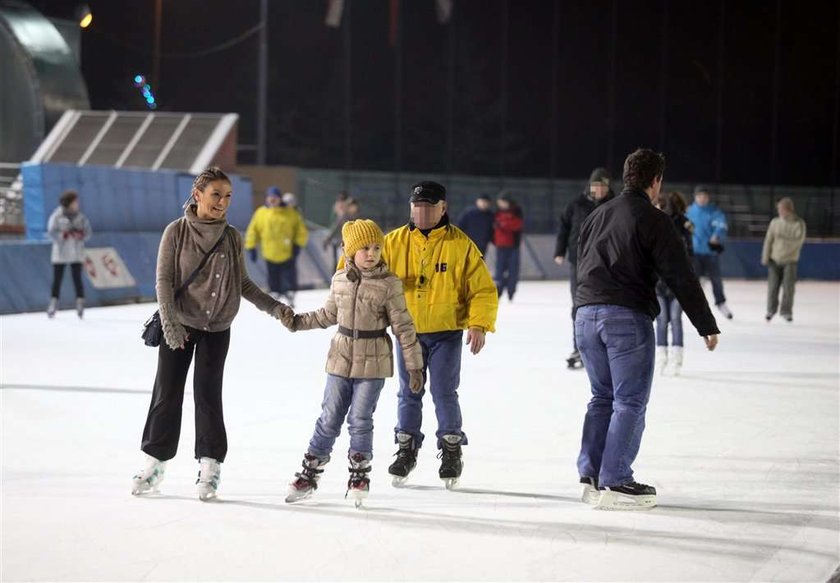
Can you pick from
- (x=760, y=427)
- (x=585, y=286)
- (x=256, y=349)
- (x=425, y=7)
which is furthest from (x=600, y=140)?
(x=585, y=286)

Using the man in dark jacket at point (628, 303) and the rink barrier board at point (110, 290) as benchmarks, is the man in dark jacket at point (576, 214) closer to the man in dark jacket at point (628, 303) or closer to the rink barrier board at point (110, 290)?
the man in dark jacket at point (628, 303)

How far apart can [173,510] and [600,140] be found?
3472 centimetres

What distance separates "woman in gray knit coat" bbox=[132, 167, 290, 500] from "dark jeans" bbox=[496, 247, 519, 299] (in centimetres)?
1518

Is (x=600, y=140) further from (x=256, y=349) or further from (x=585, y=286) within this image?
(x=585, y=286)

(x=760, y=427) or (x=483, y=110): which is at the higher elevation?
(x=483, y=110)

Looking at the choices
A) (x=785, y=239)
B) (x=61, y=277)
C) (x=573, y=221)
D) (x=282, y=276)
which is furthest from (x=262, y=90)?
(x=573, y=221)

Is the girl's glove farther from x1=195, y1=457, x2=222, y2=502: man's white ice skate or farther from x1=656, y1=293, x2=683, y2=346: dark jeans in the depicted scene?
x1=656, y1=293, x2=683, y2=346: dark jeans

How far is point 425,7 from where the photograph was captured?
3647 cm

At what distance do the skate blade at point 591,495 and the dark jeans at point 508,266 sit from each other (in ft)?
49.2

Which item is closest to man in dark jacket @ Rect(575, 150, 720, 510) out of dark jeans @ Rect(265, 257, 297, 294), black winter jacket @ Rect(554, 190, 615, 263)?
black winter jacket @ Rect(554, 190, 615, 263)

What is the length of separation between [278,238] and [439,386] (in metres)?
11.9

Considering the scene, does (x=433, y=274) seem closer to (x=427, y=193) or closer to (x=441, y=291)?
(x=441, y=291)

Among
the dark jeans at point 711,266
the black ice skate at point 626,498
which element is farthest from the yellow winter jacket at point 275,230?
the black ice skate at point 626,498

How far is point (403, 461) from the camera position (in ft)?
20.6
